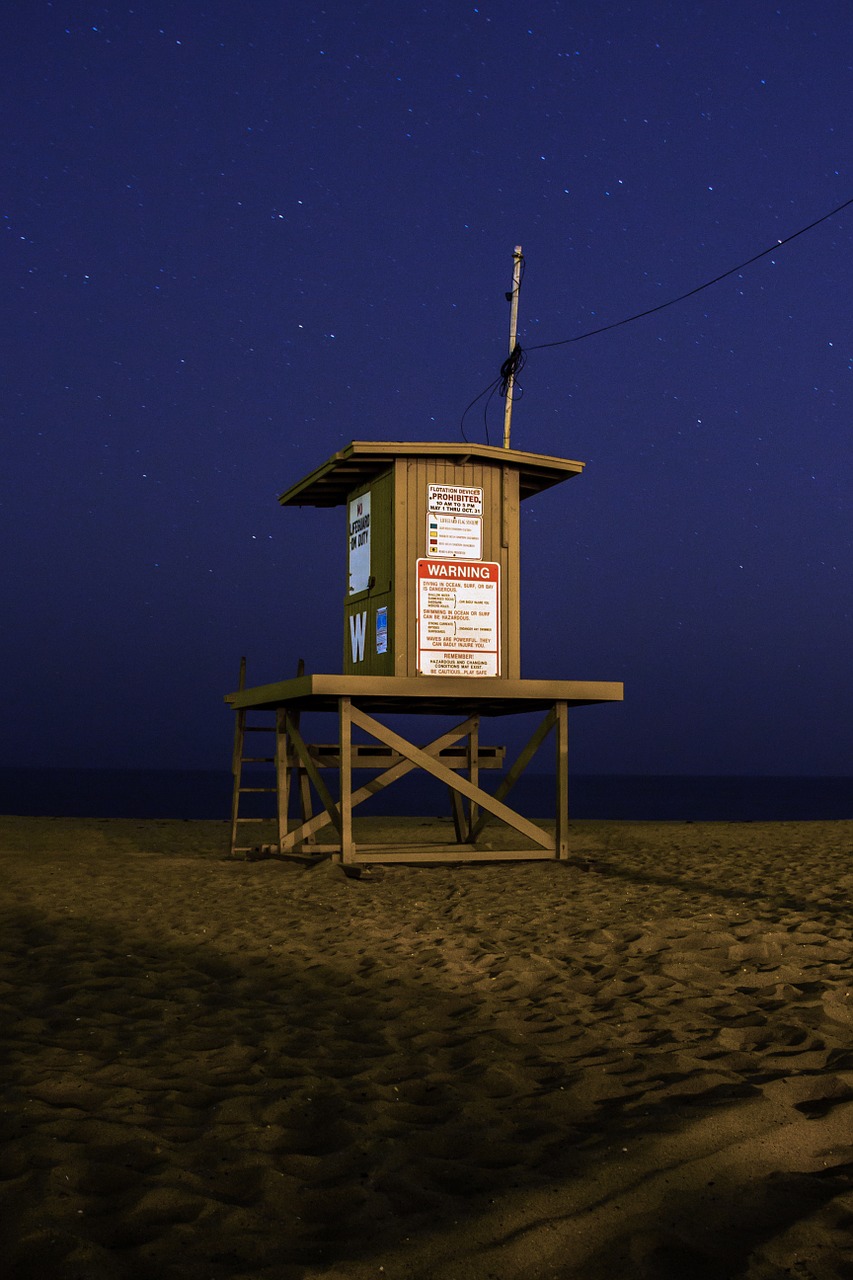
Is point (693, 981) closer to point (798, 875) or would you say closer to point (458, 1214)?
point (458, 1214)

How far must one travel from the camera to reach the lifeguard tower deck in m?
12.0

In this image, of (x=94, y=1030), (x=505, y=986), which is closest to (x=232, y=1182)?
(x=94, y=1030)

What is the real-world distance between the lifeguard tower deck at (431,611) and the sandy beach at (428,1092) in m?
3.25

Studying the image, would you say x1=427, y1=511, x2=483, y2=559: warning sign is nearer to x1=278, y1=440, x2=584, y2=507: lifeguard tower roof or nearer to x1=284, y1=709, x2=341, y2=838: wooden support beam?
x1=278, y1=440, x2=584, y2=507: lifeguard tower roof

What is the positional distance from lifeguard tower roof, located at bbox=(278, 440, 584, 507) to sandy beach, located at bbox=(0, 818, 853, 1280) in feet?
18.0

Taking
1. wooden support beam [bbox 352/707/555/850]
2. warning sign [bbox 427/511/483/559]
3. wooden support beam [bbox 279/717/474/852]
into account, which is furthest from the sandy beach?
warning sign [bbox 427/511/483/559]

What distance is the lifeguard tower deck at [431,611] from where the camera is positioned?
11992mm

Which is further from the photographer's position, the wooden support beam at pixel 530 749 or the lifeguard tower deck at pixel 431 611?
the wooden support beam at pixel 530 749

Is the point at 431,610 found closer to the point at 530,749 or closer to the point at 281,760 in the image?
the point at 530,749

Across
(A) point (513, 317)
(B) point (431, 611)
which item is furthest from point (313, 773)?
(A) point (513, 317)

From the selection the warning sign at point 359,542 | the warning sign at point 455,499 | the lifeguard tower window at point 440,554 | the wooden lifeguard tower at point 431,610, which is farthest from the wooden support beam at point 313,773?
the warning sign at point 455,499

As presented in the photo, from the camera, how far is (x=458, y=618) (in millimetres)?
12211

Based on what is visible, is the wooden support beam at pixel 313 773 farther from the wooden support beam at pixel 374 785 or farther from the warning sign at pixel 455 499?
the warning sign at pixel 455 499

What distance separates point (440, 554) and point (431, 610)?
69cm
